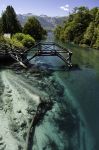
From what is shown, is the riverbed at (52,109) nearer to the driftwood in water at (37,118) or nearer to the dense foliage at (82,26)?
the driftwood in water at (37,118)

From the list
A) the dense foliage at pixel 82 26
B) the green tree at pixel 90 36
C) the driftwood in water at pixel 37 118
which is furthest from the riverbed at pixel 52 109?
the dense foliage at pixel 82 26

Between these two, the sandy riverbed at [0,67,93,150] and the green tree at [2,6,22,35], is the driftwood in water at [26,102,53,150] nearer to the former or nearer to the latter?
the sandy riverbed at [0,67,93,150]

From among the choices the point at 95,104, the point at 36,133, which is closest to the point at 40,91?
the point at 95,104

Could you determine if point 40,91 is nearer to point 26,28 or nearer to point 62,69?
point 62,69

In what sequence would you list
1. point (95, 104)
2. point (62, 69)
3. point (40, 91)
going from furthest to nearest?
1. point (62, 69)
2. point (40, 91)
3. point (95, 104)

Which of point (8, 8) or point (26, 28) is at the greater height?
point (8, 8)

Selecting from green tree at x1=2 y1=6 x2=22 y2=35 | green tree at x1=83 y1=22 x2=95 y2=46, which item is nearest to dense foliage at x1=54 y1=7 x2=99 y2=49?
green tree at x1=83 y1=22 x2=95 y2=46
